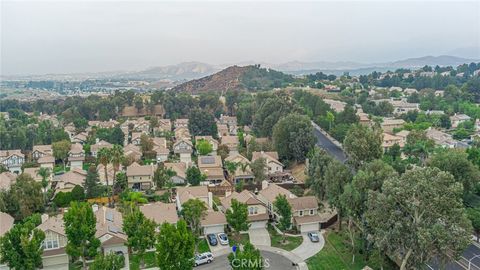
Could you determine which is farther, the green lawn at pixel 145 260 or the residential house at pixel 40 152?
the residential house at pixel 40 152

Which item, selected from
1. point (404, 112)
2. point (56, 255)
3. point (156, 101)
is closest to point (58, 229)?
point (56, 255)

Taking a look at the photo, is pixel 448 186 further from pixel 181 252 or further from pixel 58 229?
pixel 58 229

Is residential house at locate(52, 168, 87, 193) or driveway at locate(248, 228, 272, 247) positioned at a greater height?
residential house at locate(52, 168, 87, 193)

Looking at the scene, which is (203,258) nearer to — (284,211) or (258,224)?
(284,211)

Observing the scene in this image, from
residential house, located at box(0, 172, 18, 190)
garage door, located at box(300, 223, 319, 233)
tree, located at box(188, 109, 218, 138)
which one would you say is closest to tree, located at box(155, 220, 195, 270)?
garage door, located at box(300, 223, 319, 233)

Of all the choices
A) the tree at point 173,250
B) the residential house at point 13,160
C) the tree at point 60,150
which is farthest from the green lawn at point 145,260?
the residential house at point 13,160

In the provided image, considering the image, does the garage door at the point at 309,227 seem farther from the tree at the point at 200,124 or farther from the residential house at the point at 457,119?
the residential house at the point at 457,119

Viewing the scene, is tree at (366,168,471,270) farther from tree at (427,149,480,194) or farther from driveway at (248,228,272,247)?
tree at (427,149,480,194)
